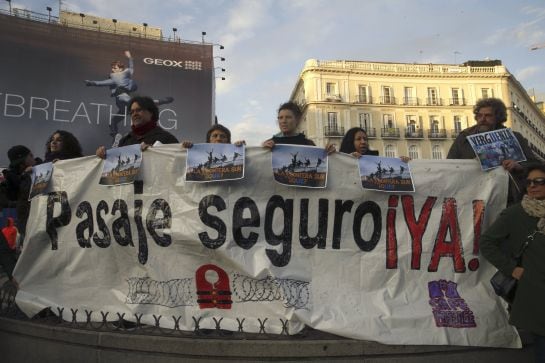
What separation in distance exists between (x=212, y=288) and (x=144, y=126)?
5.23ft

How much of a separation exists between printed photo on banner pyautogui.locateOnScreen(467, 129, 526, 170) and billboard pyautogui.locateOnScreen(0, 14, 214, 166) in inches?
617

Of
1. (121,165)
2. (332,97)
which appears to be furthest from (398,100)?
(121,165)

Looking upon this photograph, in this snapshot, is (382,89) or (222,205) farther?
(382,89)

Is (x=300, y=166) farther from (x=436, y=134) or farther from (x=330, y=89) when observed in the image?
(x=436, y=134)

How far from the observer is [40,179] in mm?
3385

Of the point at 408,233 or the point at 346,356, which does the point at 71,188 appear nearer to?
the point at 346,356

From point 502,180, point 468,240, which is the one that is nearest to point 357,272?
point 468,240

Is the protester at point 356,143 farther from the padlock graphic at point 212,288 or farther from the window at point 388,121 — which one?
the window at point 388,121

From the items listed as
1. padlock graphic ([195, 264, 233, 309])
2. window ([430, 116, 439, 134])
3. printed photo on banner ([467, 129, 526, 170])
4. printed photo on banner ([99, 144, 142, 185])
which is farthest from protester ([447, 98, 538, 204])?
window ([430, 116, 439, 134])

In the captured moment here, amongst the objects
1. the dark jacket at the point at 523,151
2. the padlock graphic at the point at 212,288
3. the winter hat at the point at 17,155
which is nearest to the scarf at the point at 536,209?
the dark jacket at the point at 523,151

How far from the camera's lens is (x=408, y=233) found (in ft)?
9.47

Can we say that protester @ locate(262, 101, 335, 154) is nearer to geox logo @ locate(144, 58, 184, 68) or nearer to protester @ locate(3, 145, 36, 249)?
protester @ locate(3, 145, 36, 249)

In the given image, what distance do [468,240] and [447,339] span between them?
2.49ft

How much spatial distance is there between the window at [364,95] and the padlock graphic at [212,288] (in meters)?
46.3
